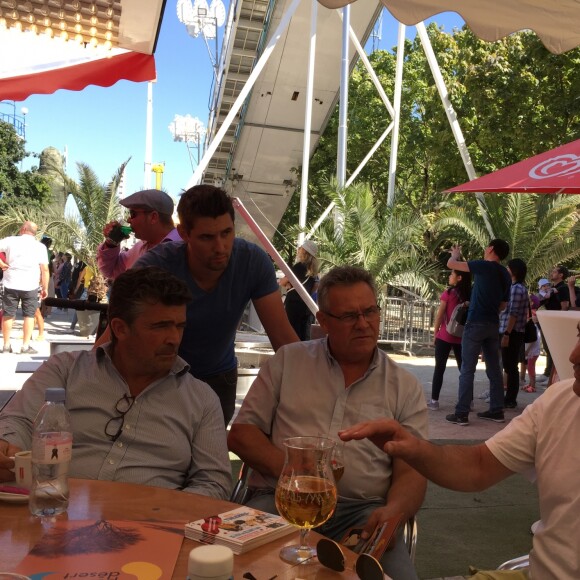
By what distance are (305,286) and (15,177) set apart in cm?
4150

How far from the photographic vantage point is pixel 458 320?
819cm

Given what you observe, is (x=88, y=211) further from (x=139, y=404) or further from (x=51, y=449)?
(x=51, y=449)

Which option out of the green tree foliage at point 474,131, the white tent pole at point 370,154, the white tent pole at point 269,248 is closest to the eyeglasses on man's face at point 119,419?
the white tent pole at point 269,248

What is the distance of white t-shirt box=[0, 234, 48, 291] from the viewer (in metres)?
11.0

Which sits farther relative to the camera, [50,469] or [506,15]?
[506,15]

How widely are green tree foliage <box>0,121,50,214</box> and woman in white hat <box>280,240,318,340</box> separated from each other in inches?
1453

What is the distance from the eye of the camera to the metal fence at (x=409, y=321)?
1431 centimetres

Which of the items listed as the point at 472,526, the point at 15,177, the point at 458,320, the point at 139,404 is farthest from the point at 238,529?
the point at 15,177

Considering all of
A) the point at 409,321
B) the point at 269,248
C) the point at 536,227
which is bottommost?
the point at 409,321

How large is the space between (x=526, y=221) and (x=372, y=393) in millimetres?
11867

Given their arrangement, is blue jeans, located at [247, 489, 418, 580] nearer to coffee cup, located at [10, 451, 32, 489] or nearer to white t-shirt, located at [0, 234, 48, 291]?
coffee cup, located at [10, 451, 32, 489]

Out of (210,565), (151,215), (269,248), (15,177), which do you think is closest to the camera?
(210,565)

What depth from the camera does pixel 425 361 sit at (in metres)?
13.0

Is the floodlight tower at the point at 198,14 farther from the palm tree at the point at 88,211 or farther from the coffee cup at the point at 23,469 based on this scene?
the coffee cup at the point at 23,469
